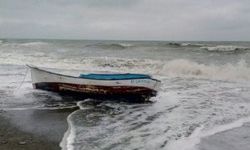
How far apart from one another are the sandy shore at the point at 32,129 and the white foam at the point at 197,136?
90.9 inches

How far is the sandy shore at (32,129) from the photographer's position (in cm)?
692

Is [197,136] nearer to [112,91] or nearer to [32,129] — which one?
[32,129]

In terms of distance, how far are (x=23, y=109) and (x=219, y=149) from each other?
589 centimetres

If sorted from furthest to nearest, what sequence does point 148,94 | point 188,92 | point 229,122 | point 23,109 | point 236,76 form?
point 236,76 → point 188,92 → point 148,94 → point 23,109 → point 229,122

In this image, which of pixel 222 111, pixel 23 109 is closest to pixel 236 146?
pixel 222 111

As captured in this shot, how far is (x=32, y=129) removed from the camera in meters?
8.20

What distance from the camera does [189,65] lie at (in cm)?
2258

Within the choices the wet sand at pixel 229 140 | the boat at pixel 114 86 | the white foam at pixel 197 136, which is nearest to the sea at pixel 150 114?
the white foam at pixel 197 136

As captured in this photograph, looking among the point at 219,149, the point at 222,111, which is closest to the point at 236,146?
the point at 219,149

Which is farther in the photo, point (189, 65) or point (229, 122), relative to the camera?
point (189, 65)

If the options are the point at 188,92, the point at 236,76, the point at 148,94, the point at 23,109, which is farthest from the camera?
the point at 236,76

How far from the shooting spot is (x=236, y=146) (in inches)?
284

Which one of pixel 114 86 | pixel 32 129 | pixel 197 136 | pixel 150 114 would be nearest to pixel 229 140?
pixel 197 136

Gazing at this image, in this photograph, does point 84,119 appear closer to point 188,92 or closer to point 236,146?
point 236,146
